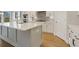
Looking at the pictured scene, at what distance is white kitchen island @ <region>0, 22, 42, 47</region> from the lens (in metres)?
1.41

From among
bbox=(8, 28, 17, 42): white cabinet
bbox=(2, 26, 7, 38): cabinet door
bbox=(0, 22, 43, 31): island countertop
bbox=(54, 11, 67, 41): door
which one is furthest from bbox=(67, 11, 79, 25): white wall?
bbox=(2, 26, 7, 38): cabinet door

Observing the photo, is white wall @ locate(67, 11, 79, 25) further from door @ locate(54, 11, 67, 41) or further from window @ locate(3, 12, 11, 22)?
window @ locate(3, 12, 11, 22)

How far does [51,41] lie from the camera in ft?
4.69

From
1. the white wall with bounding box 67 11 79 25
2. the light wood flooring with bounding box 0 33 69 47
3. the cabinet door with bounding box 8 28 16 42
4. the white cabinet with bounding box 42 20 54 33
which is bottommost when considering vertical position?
the light wood flooring with bounding box 0 33 69 47

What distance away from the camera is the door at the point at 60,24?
1.41m

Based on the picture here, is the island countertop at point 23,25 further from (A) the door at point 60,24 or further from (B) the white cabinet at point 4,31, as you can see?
(A) the door at point 60,24

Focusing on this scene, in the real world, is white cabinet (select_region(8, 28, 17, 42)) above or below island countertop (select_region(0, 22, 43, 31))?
below

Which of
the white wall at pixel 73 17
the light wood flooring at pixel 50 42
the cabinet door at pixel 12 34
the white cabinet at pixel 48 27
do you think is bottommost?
the light wood flooring at pixel 50 42

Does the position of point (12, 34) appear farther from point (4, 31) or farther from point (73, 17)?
point (73, 17)

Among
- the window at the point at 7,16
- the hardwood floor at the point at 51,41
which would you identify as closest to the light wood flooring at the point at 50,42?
the hardwood floor at the point at 51,41

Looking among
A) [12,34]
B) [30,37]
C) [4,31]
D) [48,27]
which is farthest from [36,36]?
[4,31]

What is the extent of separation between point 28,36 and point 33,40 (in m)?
0.08
